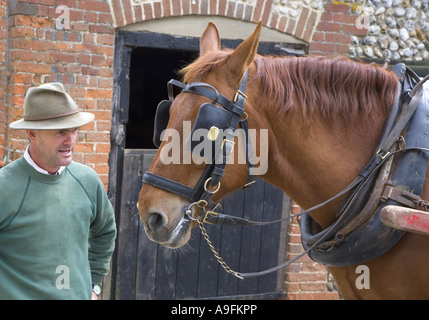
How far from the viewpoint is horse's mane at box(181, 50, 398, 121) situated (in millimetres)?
2514

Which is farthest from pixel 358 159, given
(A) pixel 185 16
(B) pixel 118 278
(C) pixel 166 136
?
(B) pixel 118 278

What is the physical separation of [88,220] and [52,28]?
2135 mm

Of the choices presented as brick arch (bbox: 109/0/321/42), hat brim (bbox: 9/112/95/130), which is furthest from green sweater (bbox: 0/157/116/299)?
brick arch (bbox: 109/0/321/42)

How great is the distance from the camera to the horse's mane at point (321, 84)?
2.51 metres

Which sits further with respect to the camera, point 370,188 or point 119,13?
point 119,13

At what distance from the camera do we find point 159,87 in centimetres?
820

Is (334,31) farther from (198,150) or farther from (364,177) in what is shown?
(198,150)

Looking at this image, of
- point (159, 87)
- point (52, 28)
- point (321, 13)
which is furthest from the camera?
point (159, 87)

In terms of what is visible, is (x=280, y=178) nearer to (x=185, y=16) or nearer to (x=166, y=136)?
(x=166, y=136)

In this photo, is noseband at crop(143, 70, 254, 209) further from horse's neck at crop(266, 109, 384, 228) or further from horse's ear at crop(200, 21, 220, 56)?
horse's ear at crop(200, 21, 220, 56)

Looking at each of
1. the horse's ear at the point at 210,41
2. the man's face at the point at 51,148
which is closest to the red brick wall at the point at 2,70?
the man's face at the point at 51,148

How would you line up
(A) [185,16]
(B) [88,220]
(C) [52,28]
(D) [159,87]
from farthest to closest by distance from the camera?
(D) [159,87]
(A) [185,16]
(C) [52,28]
(B) [88,220]

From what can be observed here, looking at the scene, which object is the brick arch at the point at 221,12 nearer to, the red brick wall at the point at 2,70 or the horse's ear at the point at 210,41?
the red brick wall at the point at 2,70

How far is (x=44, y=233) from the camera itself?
8.37 ft
